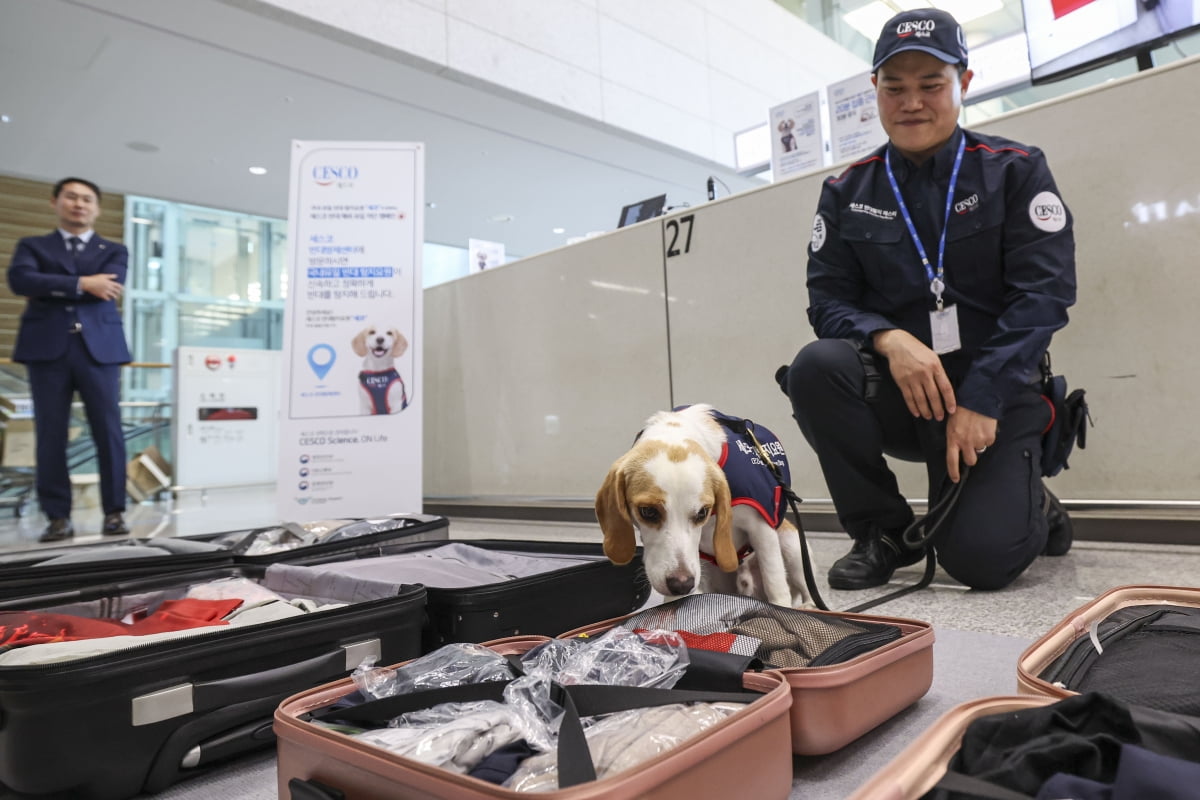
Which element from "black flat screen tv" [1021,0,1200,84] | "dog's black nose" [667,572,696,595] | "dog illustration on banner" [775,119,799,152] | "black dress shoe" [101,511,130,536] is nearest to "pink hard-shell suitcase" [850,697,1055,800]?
"dog's black nose" [667,572,696,595]

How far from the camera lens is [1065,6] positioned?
227cm

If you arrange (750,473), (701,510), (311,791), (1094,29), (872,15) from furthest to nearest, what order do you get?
(872,15), (1094,29), (750,473), (701,510), (311,791)

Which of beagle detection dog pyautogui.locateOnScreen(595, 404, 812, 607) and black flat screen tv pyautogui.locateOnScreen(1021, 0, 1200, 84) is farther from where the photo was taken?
black flat screen tv pyautogui.locateOnScreen(1021, 0, 1200, 84)

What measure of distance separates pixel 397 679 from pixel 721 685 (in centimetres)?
36

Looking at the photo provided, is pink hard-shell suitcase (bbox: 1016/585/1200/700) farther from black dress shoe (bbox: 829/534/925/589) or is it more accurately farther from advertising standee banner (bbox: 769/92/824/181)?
advertising standee banner (bbox: 769/92/824/181)

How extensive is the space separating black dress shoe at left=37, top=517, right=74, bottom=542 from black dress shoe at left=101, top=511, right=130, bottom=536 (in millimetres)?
185

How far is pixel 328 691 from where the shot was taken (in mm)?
755

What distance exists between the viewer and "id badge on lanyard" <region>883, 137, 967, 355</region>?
1604 mm

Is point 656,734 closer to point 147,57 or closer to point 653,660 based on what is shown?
point 653,660

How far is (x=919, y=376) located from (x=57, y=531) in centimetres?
387

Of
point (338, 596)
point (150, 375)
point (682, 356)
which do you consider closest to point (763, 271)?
point (682, 356)

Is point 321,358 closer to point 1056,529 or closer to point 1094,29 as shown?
point 1056,529

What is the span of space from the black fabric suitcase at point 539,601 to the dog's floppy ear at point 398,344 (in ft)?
6.66

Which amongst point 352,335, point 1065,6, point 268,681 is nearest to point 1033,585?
point 268,681
